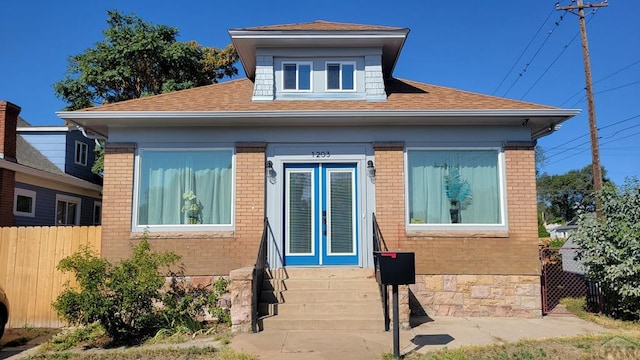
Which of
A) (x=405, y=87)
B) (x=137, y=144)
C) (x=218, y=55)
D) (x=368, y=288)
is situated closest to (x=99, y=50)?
(x=218, y=55)

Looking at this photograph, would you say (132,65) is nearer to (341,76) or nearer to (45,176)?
(45,176)

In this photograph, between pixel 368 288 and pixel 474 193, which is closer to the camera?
pixel 368 288

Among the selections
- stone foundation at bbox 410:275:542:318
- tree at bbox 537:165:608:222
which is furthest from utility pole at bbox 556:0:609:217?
tree at bbox 537:165:608:222

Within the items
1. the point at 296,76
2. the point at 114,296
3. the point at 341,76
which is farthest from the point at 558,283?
the point at 114,296

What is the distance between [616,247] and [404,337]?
15.0ft

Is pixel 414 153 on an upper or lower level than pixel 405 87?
lower

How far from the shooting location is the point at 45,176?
14484 mm

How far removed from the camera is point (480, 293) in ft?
29.6

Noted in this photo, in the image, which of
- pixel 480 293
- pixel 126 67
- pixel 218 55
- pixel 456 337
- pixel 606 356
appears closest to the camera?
pixel 606 356

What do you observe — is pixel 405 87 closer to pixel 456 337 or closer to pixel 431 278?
pixel 431 278

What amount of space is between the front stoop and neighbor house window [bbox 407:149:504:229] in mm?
1778

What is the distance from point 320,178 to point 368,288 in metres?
2.45

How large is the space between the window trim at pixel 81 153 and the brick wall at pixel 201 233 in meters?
9.78

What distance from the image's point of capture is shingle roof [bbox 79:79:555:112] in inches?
377
